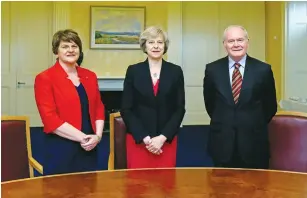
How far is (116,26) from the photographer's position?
25.1ft

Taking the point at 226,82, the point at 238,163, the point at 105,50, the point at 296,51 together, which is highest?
the point at 105,50

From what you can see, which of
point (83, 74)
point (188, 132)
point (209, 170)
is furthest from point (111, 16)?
point (209, 170)

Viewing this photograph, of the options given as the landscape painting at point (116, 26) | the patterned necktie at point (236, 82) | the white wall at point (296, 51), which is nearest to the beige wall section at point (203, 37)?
the landscape painting at point (116, 26)

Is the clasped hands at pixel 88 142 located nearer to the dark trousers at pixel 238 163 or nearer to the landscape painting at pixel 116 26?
the dark trousers at pixel 238 163

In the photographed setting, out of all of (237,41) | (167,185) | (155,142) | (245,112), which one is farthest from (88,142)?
(237,41)

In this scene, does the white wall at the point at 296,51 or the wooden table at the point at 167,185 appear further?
the white wall at the point at 296,51

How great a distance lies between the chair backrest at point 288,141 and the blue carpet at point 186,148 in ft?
7.47

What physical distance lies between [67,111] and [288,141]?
125cm

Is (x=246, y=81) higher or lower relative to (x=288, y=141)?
higher

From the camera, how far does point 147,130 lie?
230 centimetres

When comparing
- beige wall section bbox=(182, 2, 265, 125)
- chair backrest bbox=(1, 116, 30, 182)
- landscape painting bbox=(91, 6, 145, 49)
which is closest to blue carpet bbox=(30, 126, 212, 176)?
beige wall section bbox=(182, 2, 265, 125)

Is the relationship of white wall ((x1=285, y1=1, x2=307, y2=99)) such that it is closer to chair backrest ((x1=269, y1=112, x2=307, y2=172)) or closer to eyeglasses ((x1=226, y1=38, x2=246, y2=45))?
chair backrest ((x1=269, y1=112, x2=307, y2=172))

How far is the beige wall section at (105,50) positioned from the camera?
760cm

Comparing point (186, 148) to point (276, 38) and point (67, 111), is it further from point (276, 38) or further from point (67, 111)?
point (67, 111)
